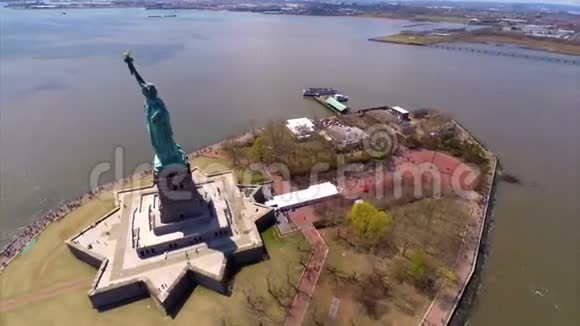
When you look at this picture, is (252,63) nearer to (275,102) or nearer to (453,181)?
(275,102)

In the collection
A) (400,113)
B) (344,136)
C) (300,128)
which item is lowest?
(344,136)

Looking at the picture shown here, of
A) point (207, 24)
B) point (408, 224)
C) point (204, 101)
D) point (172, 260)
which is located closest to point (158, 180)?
point (172, 260)

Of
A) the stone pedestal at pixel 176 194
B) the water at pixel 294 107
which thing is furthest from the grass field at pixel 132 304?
the water at pixel 294 107

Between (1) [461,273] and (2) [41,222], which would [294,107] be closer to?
(2) [41,222]

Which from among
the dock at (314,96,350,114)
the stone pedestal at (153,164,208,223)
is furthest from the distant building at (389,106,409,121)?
the stone pedestal at (153,164,208,223)

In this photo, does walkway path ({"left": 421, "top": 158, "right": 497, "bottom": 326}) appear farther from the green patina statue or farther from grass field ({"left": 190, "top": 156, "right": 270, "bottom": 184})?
the green patina statue

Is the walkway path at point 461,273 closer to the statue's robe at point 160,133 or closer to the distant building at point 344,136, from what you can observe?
the distant building at point 344,136

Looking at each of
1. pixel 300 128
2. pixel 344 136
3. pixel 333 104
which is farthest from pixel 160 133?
pixel 333 104
